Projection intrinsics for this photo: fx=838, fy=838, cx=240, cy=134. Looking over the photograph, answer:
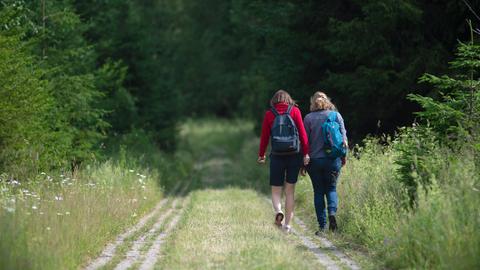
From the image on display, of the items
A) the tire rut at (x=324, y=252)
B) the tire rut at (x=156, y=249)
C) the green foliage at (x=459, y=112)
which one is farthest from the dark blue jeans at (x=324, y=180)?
the tire rut at (x=156, y=249)

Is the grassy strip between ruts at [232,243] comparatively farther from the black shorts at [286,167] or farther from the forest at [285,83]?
the forest at [285,83]

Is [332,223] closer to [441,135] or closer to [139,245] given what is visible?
[441,135]

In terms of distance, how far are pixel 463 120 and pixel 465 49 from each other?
1327mm

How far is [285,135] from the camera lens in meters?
13.7

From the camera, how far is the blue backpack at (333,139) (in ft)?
45.2


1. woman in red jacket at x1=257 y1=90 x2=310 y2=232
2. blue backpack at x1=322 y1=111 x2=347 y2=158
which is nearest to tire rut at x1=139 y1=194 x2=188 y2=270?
woman in red jacket at x1=257 y1=90 x2=310 y2=232

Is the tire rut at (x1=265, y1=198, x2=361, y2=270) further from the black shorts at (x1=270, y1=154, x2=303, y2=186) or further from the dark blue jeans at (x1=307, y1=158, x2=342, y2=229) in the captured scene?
the black shorts at (x1=270, y1=154, x2=303, y2=186)

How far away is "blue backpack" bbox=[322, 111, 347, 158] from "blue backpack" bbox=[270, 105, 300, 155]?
488 mm

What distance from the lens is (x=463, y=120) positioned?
480 inches

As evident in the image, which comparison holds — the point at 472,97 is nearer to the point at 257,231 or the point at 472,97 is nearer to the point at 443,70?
the point at 257,231

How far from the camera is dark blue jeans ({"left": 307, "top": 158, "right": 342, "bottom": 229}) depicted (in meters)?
13.9

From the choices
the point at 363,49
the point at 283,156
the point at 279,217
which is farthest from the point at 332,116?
the point at 363,49

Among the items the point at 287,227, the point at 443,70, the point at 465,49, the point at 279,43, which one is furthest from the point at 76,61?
the point at 465,49

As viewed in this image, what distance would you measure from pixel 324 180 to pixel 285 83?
13.7 metres
